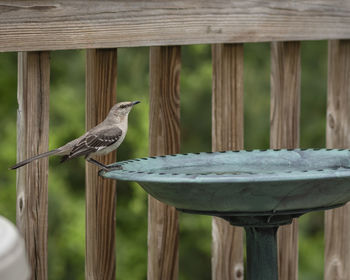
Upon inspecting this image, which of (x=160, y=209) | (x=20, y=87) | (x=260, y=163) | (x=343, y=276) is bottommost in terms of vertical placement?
(x=343, y=276)

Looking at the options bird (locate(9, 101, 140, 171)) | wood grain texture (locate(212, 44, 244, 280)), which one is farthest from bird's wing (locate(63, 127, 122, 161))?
wood grain texture (locate(212, 44, 244, 280))

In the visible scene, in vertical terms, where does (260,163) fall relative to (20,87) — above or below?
below

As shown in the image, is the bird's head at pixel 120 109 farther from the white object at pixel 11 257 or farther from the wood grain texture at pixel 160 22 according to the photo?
the white object at pixel 11 257

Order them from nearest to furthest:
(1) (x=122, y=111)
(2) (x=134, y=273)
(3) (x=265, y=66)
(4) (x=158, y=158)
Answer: (4) (x=158, y=158)
(1) (x=122, y=111)
(2) (x=134, y=273)
(3) (x=265, y=66)

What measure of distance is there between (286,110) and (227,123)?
0.32 meters

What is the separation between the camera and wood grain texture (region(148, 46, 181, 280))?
362 centimetres

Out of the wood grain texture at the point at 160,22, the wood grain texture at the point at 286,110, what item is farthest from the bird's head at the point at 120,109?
the wood grain texture at the point at 286,110

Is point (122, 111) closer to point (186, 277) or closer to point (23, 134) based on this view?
point (23, 134)

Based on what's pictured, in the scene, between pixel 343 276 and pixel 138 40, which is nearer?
pixel 138 40

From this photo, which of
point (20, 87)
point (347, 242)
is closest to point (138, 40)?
point (20, 87)

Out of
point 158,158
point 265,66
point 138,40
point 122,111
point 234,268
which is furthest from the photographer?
point 265,66

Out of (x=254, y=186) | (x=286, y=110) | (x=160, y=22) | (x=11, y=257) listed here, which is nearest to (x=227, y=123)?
(x=286, y=110)

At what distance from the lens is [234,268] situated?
149 inches

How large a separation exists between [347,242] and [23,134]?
5.84ft
